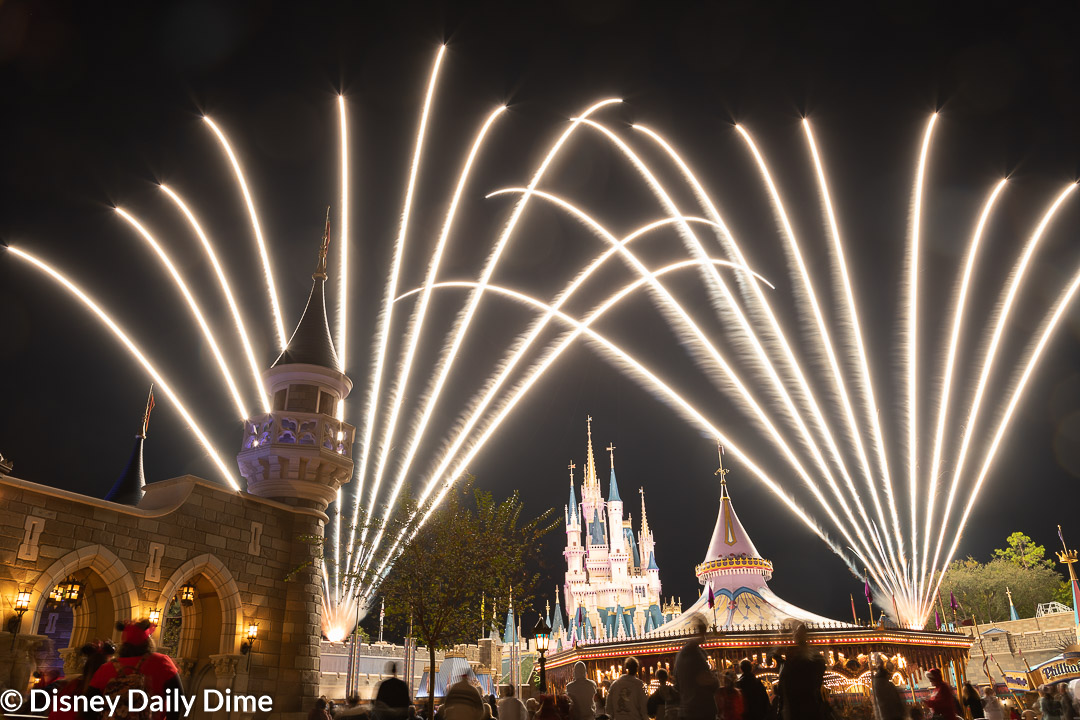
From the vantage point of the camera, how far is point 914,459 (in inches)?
935

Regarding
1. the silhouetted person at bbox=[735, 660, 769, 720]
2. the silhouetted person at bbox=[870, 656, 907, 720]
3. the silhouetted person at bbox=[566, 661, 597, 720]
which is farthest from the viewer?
the silhouetted person at bbox=[566, 661, 597, 720]

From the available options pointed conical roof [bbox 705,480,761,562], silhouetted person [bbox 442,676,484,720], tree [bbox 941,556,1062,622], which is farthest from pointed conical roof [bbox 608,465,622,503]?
silhouetted person [bbox 442,676,484,720]

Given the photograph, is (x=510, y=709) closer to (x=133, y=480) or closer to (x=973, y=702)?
(x=973, y=702)

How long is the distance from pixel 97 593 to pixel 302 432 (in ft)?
20.4

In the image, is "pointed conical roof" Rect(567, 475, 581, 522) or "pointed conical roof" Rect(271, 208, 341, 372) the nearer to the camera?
"pointed conical roof" Rect(271, 208, 341, 372)

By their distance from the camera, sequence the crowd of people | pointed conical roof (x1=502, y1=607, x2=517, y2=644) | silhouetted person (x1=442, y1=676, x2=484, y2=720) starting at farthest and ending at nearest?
Answer: pointed conical roof (x1=502, y1=607, x2=517, y2=644), silhouetted person (x1=442, y1=676, x2=484, y2=720), the crowd of people

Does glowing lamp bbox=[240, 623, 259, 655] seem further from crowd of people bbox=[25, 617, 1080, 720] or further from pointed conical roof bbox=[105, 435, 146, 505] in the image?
pointed conical roof bbox=[105, 435, 146, 505]

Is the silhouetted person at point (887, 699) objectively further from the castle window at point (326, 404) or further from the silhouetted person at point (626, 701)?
the castle window at point (326, 404)

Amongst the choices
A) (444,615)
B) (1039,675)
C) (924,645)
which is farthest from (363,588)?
(1039,675)

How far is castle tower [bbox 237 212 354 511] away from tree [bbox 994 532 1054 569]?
6581 cm

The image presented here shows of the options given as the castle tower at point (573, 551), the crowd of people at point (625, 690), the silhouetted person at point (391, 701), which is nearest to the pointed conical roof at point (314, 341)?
the crowd of people at point (625, 690)

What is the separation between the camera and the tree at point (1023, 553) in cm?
6234

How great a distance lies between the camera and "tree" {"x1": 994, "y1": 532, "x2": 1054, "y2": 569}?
2454 inches

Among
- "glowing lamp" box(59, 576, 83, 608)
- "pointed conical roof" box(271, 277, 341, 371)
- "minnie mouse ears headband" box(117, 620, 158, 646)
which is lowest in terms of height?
"minnie mouse ears headband" box(117, 620, 158, 646)
